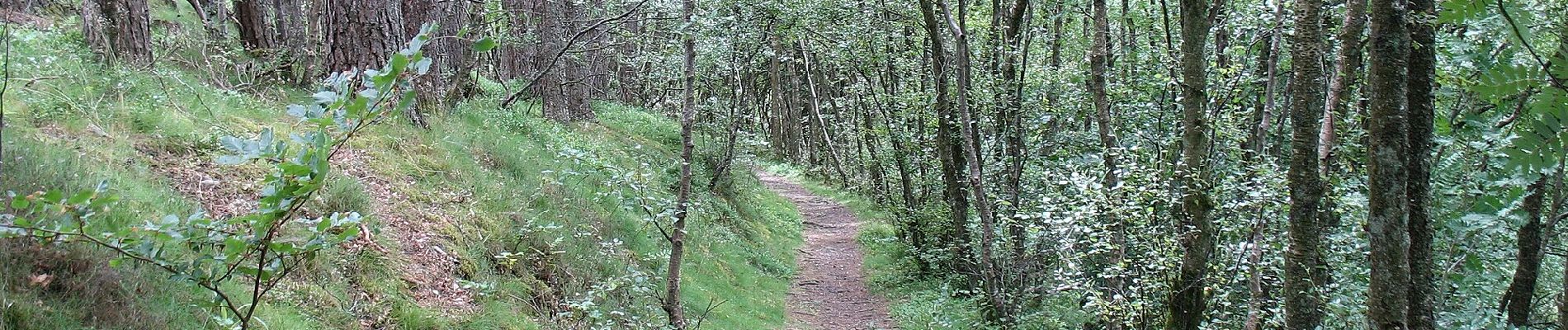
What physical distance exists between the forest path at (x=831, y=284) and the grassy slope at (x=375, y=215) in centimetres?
54

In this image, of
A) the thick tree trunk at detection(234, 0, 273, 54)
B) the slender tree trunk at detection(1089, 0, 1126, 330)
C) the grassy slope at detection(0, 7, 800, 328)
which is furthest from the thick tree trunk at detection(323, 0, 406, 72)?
the slender tree trunk at detection(1089, 0, 1126, 330)

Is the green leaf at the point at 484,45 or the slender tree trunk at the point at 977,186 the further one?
the slender tree trunk at the point at 977,186

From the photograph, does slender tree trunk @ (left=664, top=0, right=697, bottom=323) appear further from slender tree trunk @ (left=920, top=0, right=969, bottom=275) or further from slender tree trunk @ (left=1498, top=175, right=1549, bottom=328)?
slender tree trunk @ (left=1498, top=175, right=1549, bottom=328)

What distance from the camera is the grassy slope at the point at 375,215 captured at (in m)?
3.68

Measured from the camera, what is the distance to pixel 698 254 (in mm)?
10555

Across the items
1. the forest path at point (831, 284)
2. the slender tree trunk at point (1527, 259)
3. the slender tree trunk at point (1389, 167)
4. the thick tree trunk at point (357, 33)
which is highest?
the thick tree trunk at point (357, 33)

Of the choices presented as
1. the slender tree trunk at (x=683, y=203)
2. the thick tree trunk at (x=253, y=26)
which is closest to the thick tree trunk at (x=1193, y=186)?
the slender tree trunk at (x=683, y=203)

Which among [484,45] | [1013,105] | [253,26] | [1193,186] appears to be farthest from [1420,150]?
[253,26]

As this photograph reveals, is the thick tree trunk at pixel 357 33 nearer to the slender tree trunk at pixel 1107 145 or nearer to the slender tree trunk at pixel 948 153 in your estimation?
the slender tree trunk at pixel 948 153

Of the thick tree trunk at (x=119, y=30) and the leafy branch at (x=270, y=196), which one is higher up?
the thick tree trunk at (x=119, y=30)

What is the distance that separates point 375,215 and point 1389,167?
18.4ft

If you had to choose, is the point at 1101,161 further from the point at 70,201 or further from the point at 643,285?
the point at 70,201

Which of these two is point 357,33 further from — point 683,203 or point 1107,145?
point 1107,145

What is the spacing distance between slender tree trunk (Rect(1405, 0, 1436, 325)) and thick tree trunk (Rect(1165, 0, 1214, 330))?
2.31 m
